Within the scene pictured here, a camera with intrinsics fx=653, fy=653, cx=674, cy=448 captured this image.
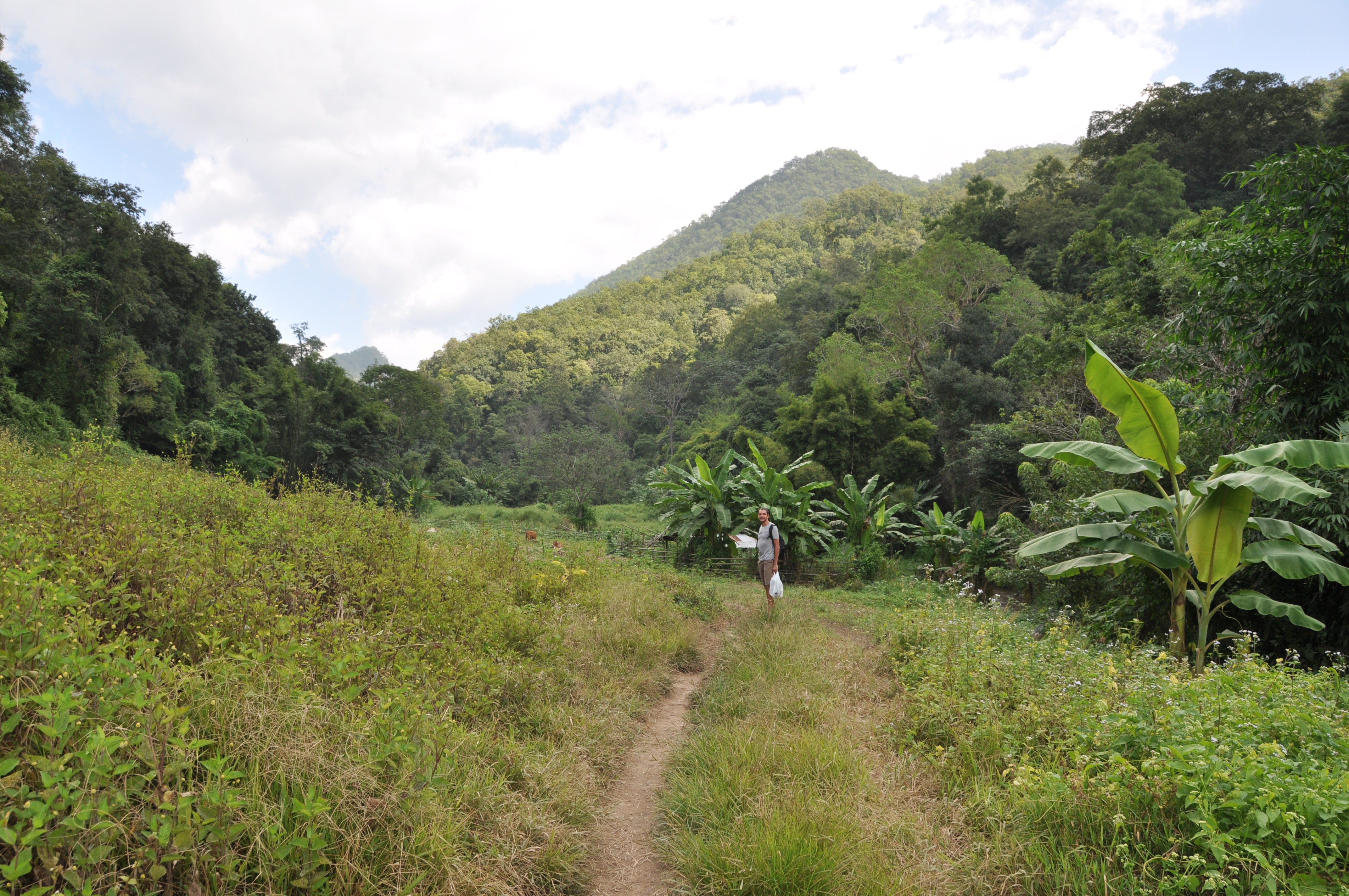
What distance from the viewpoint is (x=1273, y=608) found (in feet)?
16.5

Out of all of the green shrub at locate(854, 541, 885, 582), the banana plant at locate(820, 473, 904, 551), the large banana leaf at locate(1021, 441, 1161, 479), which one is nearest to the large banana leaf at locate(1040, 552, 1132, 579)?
the large banana leaf at locate(1021, 441, 1161, 479)

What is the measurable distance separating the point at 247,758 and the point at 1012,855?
3.15 metres

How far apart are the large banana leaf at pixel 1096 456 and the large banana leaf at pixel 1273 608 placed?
108 centimetres

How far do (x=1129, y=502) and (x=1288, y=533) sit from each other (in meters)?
1.05

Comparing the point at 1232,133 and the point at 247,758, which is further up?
the point at 1232,133

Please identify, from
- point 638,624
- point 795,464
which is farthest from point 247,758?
point 795,464

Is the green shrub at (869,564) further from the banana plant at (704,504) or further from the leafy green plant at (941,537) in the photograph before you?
the banana plant at (704,504)

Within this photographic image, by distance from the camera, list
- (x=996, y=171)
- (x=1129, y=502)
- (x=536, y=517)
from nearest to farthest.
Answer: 1. (x=1129, y=502)
2. (x=536, y=517)
3. (x=996, y=171)

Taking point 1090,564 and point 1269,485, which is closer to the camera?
point 1269,485

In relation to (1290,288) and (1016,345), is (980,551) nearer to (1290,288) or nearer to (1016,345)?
(1290,288)

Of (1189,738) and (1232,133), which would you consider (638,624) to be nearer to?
(1189,738)

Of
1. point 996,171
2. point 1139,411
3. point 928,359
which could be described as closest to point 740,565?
point 1139,411

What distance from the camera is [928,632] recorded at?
19.9ft

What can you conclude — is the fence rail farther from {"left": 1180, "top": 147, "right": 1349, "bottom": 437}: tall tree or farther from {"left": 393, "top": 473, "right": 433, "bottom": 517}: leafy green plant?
{"left": 393, "top": 473, "right": 433, "bottom": 517}: leafy green plant
